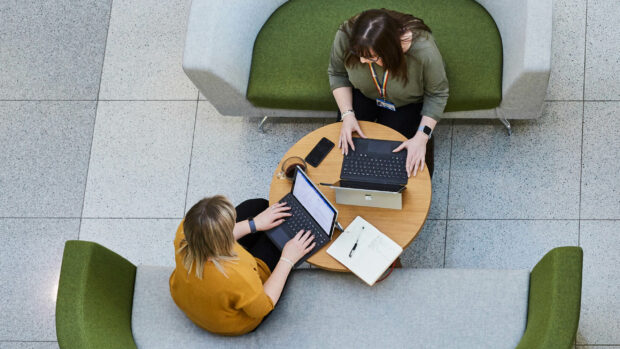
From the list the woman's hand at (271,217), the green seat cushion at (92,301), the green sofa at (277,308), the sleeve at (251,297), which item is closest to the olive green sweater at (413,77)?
the woman's hand at (271,217)

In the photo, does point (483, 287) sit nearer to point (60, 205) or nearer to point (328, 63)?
point (328, 63)

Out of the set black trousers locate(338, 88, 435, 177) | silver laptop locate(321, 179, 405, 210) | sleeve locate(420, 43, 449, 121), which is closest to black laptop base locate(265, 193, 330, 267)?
silver laptop locate(321, 179, 405, 210)

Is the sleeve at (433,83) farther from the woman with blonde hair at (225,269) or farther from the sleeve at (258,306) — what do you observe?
the sleeve at (258,306)

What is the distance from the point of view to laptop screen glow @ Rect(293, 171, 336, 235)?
7.98 feet

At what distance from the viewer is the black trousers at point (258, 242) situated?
2611mm

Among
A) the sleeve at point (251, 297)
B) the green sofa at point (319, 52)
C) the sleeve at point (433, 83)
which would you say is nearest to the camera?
the sleeve at point (251, 297)

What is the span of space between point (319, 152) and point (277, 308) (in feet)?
2.34

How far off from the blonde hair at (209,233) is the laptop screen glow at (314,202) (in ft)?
1.53

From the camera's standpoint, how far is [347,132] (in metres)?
2.68

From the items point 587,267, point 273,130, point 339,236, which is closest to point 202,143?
point 273,130

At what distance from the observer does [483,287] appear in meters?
2.44

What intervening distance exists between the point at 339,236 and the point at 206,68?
42.4 inches

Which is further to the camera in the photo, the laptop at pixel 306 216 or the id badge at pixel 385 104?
the id badge at pixel 385 104

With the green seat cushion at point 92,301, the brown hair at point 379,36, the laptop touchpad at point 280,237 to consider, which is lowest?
the green seat cushion at point 92,301
